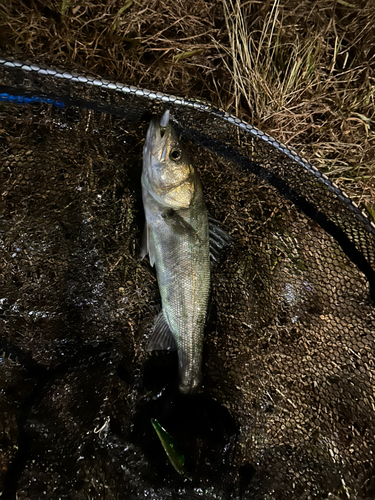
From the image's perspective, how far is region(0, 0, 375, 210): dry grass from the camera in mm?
2447

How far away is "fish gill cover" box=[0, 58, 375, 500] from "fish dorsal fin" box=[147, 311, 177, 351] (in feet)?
0.24

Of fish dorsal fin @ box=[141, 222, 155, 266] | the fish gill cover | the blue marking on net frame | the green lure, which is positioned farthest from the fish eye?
the green lure

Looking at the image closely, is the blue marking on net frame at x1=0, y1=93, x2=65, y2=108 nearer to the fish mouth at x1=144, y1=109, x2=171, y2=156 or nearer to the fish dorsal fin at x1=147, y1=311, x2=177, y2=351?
the fish mouth at x1=144, y1=109, x2=171, y2=156

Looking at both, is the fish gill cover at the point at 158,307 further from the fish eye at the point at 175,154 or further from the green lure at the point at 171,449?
the fish eye at the point at 175,154

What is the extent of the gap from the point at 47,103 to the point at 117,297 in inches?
53.3

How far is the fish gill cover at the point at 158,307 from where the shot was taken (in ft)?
6.59

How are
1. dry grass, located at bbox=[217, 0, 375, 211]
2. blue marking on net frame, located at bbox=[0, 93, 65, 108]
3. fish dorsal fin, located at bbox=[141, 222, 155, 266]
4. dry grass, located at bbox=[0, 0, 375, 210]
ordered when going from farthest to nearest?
dry grass, located at bbox=[217, 0, 375, 211] → dry grass, located at bbox=[0, 0, 375, 210] → fish dorsal fin, located at bbox=[141, 222, 155, 266] → blue marking on net frame, located at bbox=[0, 93, 65, 108]

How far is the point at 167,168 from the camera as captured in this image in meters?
2.09

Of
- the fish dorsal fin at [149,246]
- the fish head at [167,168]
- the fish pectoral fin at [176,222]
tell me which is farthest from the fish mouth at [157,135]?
the fish dorsal fin at [149,246]

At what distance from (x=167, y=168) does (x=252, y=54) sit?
5.15 ft

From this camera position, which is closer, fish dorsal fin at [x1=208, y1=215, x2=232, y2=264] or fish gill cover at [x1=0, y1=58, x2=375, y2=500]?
fish gill cover at [x1=0, y1=58, x2=375, y2=500]

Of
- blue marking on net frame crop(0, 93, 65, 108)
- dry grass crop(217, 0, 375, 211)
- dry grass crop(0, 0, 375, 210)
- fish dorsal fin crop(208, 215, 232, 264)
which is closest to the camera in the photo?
blue marking on net frame crop(0, 93, 65, 108)

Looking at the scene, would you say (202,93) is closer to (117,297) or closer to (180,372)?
(117,297)

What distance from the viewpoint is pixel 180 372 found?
2285mm
